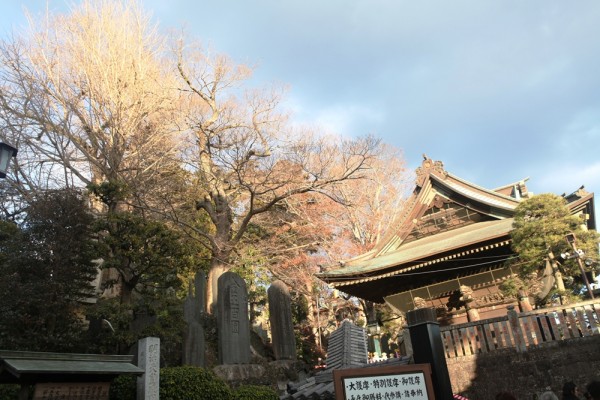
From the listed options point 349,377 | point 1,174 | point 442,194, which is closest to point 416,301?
point 442,194

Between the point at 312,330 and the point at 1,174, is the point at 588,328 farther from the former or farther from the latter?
the point at 312,330

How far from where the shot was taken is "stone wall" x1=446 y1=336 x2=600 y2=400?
8.59 meters

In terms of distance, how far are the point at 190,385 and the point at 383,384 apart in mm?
4500

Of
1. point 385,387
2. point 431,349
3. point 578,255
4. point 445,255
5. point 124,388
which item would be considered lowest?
point 385,387

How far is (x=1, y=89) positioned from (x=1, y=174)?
37.4 feet

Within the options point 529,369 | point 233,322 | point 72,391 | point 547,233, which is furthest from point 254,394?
point 547,233

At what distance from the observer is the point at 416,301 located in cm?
1438

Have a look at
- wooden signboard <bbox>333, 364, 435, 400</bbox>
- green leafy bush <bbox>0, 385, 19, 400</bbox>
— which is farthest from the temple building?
wooden signboard <bbox>333, 364, 435, 400</bbox>

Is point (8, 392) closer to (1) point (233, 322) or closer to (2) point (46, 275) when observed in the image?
(2) point (46, 275)

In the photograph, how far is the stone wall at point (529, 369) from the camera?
338 inches

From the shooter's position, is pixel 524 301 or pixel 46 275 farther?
pixel 524 301

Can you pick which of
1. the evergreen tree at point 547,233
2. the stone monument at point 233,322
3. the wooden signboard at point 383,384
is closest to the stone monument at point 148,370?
the stone monument at point 233,322

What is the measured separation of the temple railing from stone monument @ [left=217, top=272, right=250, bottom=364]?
16.0ft

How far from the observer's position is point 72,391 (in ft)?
17.6
